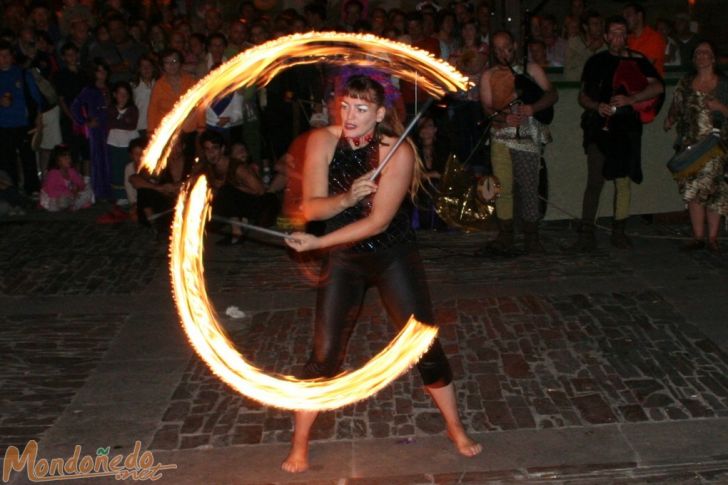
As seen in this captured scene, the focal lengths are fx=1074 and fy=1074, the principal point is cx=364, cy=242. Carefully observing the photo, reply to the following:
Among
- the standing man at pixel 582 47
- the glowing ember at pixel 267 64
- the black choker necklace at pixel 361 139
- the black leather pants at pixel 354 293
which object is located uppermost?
the glowing ember at pixel 267 64

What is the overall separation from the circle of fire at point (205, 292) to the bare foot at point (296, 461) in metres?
0.32

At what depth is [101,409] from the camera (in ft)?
20.6

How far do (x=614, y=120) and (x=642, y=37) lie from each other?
199 cm

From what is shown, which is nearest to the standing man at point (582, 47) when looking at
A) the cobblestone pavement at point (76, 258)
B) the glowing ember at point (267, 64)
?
the cobblestone pavement at point (76, 258)

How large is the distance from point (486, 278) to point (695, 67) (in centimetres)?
271

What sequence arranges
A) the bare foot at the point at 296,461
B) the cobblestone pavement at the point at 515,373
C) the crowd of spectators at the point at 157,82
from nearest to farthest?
1. the bare foot at the point at 296,461
2. the cobblestone pavement at the point at 515,373
3. the crowd of spectators at the point at 157,82

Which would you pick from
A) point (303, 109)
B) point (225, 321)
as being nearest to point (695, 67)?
point (303, 109)

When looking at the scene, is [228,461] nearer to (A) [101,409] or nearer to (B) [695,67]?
(A) [101,409]

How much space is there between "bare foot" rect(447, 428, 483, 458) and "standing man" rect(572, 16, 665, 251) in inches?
183

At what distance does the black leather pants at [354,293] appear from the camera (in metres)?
5.16

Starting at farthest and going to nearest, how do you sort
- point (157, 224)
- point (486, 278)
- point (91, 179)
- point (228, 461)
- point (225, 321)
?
point (91, 179), point (157, 224), point (486, 278), point (225, 321), point (228, 461)

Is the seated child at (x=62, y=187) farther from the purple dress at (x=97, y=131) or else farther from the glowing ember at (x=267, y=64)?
the glowing ember at (x=267, y=64)

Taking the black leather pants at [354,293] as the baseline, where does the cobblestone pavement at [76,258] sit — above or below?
below

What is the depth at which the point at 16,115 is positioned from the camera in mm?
12734
